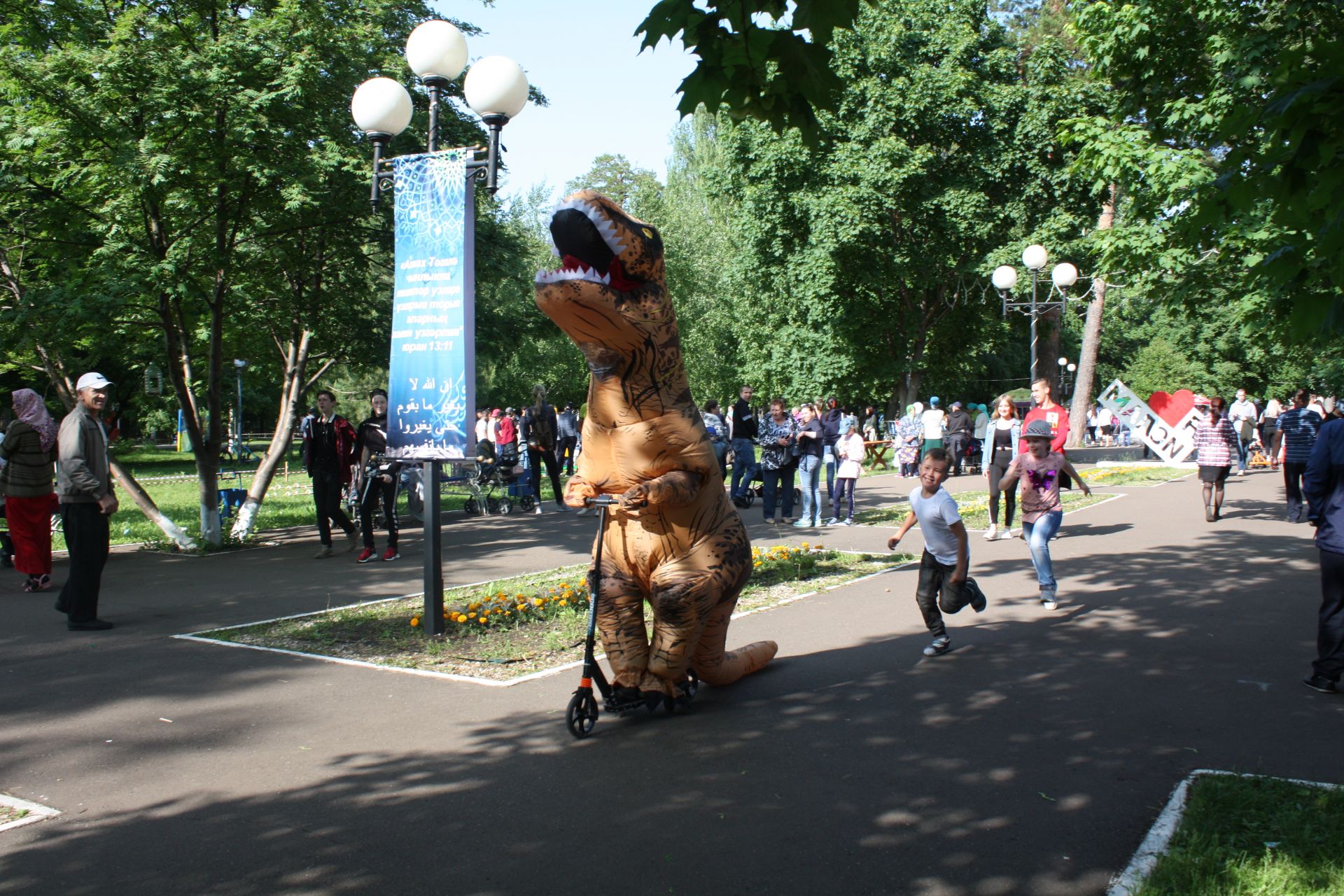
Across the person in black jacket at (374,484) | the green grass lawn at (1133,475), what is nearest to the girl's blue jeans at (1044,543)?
the person in black jacket at (374,484)

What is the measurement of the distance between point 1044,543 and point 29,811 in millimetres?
7269

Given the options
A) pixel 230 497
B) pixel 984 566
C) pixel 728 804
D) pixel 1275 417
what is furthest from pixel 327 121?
pixel 1275 417

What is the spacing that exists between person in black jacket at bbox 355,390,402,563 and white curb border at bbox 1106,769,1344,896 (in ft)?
29.1

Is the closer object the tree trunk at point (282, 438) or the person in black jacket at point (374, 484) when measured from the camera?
the person in black jacket at point (374, 484)

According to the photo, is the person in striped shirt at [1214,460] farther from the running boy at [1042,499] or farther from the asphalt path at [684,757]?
the running boy at [1042,499]

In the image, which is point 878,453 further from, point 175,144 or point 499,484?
point 175,144

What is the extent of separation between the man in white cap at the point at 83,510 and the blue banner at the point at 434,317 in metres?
2.32

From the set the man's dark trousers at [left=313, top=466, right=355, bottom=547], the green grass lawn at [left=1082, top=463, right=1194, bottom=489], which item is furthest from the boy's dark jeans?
the green grass lawn at [left=1082, top=463, right=1194, bottom=489]

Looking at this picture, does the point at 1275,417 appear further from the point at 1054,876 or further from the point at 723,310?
the point at 1054,876

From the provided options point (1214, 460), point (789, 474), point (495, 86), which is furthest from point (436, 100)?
point (1214, 460)

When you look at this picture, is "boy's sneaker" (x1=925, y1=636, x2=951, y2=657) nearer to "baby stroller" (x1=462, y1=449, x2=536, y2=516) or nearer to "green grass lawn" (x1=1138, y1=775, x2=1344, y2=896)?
"green grass lawn" (x1=1138, y1=775, x2=1344, y2=896)

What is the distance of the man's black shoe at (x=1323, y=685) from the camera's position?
19.7ft

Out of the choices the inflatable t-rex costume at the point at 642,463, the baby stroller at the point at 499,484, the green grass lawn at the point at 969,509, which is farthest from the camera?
the baby stroller at the point at 499,484

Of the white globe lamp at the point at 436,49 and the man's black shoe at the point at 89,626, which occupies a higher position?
the white globe lamp at the point at 436,49
